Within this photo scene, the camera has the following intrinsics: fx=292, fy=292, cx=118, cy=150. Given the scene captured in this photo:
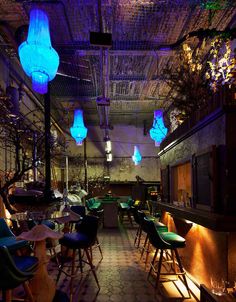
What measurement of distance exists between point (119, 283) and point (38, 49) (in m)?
3.09

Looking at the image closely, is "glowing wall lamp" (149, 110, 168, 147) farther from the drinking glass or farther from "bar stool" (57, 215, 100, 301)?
the drinking glass

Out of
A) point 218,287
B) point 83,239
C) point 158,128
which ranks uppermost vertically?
point 158,128

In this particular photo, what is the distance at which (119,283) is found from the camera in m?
3.92

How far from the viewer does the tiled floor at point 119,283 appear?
3.40m

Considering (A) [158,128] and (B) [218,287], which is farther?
(A) [158,128]

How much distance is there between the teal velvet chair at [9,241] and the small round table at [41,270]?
0.23m

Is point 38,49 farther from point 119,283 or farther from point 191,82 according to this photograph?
point 119,283

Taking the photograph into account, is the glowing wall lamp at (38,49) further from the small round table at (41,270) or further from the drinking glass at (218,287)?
the drinking glass at (218,287)

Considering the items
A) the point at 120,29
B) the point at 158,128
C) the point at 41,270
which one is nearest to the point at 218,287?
the point at 41,270

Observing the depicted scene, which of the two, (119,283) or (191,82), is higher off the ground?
(191,82)

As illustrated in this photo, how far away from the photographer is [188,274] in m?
4.08

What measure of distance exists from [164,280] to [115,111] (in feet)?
30.3

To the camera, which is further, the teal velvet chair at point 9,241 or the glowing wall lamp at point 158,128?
the glowing wall lamp at point 158,128

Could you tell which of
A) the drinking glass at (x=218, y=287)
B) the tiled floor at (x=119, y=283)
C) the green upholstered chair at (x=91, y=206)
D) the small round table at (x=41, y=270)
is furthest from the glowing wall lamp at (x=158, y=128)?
the small round table at (x=41, y=270)
